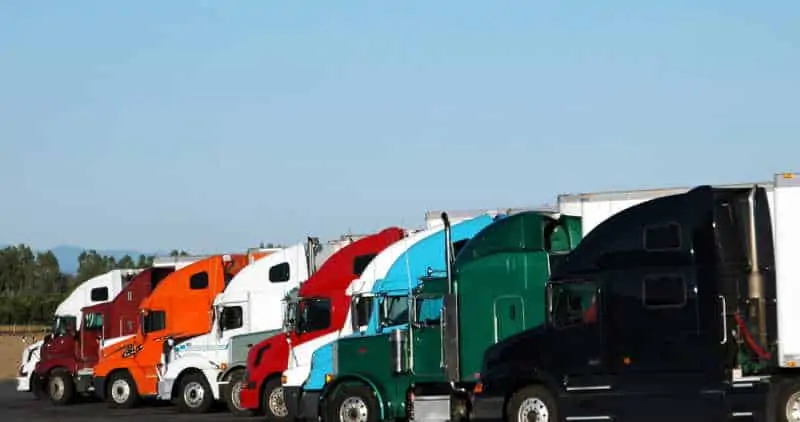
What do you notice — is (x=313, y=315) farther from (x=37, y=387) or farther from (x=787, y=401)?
(x=37, y=387)

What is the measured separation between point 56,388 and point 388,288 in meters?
13.3

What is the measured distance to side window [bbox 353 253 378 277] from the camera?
81.4 feet

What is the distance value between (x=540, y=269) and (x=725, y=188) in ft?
10.4

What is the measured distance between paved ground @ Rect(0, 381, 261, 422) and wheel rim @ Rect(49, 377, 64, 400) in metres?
0.27

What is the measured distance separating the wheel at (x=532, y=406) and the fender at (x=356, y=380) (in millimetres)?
2707

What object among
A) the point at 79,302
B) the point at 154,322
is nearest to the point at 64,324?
the point at 79,302

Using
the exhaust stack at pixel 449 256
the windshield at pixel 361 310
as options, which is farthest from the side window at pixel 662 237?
the windshield at pixel 361 310

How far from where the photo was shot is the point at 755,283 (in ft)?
59.3

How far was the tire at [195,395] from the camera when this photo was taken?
93.4 ft

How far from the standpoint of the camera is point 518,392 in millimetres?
19562

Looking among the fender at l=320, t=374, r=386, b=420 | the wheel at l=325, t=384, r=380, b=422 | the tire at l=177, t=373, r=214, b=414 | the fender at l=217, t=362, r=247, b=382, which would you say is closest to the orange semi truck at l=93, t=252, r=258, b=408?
the tire at l=177, t=373, r=214, b=414

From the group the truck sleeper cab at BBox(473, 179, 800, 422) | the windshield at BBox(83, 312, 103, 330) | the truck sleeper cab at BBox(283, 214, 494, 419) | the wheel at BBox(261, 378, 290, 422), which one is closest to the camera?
the truck sleeper cab at BBox(473, 179, 800, 422)

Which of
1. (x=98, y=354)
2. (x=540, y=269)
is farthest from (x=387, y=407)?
(x=98, y=354)

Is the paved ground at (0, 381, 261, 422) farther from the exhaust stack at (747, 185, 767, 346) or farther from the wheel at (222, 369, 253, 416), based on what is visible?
the exhaust stack at (747, 185, 767, 346)
